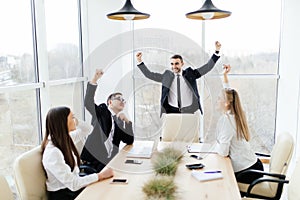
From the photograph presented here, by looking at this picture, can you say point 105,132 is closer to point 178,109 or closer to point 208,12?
point 178,109

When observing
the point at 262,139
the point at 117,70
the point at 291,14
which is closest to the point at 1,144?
the point at 117,70

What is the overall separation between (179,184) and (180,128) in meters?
1.35

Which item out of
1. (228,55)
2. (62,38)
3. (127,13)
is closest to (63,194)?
(127,13)

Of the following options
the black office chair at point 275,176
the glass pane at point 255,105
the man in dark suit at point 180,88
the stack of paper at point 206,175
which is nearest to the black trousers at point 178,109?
the man in dark suit at point 180,88

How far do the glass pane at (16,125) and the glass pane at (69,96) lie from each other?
0.36 meters

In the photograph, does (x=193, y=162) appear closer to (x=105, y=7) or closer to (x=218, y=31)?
(x=218, y=31)

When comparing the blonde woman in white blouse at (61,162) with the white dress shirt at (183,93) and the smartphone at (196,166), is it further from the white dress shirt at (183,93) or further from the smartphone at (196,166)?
the white dress shirt at (183,93)

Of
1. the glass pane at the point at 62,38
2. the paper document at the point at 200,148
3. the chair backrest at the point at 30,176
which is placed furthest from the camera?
the glass pane at the point at 62,38

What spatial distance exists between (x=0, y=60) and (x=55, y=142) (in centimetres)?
113

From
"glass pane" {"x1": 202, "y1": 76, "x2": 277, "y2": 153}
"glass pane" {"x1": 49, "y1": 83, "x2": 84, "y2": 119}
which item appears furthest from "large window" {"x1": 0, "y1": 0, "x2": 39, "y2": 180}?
"glass pane" {"x1": 202, "y1": 76, "x2": 277, "y2": 153}

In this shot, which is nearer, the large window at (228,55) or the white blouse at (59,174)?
the white blouse at (59,174)

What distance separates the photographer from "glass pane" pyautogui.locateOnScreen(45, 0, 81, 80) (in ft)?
10.8

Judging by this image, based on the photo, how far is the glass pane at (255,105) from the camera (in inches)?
149

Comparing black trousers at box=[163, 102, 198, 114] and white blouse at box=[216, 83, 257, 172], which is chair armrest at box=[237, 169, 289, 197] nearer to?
white blouse at box=[216, 83, 257, 172]
